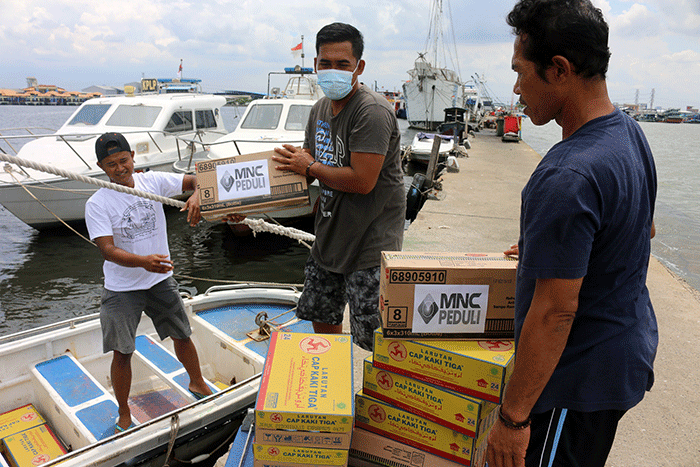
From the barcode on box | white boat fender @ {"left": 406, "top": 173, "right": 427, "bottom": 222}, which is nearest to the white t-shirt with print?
the barcode on box

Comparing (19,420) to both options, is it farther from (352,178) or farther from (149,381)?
(352,178)

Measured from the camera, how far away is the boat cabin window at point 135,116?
11.3m

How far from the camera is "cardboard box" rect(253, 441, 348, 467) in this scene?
183 cm

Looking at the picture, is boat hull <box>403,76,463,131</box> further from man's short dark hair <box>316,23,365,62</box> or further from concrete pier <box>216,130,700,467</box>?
man's short dark hair <box>316,23,365,62</box>

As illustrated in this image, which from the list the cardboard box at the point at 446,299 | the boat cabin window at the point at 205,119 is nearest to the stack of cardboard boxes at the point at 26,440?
the cardboard box at the point at 446,299

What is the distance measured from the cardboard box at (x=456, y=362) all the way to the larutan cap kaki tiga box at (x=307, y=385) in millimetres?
215

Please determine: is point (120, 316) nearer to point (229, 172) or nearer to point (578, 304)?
point (229, 172)

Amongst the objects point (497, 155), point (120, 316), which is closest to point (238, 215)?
point (120, 316)

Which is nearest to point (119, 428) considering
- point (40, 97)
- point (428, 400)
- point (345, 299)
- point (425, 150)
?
point (345, 299)

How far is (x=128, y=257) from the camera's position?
269 cm

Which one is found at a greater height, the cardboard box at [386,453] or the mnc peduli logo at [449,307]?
the mnc peduli logo at [449,307]

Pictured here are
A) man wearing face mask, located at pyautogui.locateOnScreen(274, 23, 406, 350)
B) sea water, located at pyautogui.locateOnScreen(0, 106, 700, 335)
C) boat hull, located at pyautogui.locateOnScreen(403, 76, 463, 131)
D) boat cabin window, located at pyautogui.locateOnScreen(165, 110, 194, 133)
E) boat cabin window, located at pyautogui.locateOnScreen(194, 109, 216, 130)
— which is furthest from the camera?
boat hull, located at pyautogui.locateOnScreen(403, 76, 463, 131)

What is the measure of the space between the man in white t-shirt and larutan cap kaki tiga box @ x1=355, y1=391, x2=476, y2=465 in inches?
56.9

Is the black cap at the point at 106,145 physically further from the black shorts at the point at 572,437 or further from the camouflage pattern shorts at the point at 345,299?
the black shorts at the point at 572,437
